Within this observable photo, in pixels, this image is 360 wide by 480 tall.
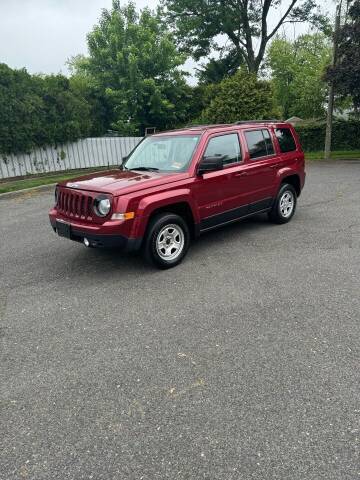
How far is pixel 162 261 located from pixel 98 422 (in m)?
2.65

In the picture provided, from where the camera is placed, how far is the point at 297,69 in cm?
3662

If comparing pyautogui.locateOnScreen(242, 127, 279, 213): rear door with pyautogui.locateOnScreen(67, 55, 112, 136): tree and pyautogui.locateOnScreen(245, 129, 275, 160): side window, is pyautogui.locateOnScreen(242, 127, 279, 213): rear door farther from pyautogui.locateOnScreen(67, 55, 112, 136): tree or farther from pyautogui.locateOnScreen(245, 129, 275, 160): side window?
pyautogui.locateOnScreen(67, 55, 112, 136): tree

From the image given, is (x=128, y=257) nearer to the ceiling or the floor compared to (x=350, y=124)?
nearer to the floor

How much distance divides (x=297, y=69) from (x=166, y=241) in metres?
38.1

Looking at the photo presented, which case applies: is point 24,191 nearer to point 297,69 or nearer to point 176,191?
point 176,191

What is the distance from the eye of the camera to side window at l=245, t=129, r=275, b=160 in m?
5.99

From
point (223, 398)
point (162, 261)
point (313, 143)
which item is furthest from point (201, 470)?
point (313, 143)

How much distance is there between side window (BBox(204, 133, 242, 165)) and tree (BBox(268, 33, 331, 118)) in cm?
3061

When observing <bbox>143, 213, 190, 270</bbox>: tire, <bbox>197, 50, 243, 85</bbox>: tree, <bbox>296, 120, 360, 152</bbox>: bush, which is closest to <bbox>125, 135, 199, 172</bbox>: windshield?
<bbox>143, 213, 190, 270</bbox>: tire

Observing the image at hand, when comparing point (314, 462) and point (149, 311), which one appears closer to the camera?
point (314, 462)

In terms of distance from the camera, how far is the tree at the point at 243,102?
17609 millimetres

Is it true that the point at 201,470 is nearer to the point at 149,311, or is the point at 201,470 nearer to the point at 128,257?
the point at 149,311

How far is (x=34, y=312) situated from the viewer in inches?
155

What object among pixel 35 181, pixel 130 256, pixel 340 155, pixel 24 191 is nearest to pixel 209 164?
pixel 130 256
